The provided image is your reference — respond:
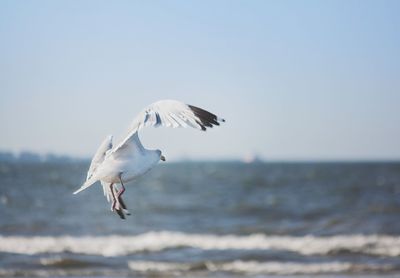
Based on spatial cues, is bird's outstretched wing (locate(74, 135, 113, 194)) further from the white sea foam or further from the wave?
the wave

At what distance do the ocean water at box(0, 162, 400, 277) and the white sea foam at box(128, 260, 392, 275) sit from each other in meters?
0.02

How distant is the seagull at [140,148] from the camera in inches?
202

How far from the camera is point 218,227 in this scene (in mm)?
26312

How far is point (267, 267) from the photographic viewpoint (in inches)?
699

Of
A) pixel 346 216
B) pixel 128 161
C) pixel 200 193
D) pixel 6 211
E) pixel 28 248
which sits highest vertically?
pixel 200 193

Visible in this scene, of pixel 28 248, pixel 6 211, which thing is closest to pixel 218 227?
pixel 28 248

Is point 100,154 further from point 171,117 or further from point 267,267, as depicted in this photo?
point 267,267

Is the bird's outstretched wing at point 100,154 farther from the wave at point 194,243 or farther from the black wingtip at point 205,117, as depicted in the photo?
the wave at point 194,243

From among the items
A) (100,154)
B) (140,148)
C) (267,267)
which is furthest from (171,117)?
(267,267)

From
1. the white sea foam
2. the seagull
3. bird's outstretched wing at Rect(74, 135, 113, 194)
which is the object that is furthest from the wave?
the seagull

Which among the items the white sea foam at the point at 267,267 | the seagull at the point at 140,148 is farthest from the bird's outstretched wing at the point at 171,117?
the white sea foam at the point at 267,267

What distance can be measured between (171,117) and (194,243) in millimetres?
17342

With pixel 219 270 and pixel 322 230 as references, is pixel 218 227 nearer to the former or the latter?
pixel 322 230

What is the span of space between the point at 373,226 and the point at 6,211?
15.4 meters
